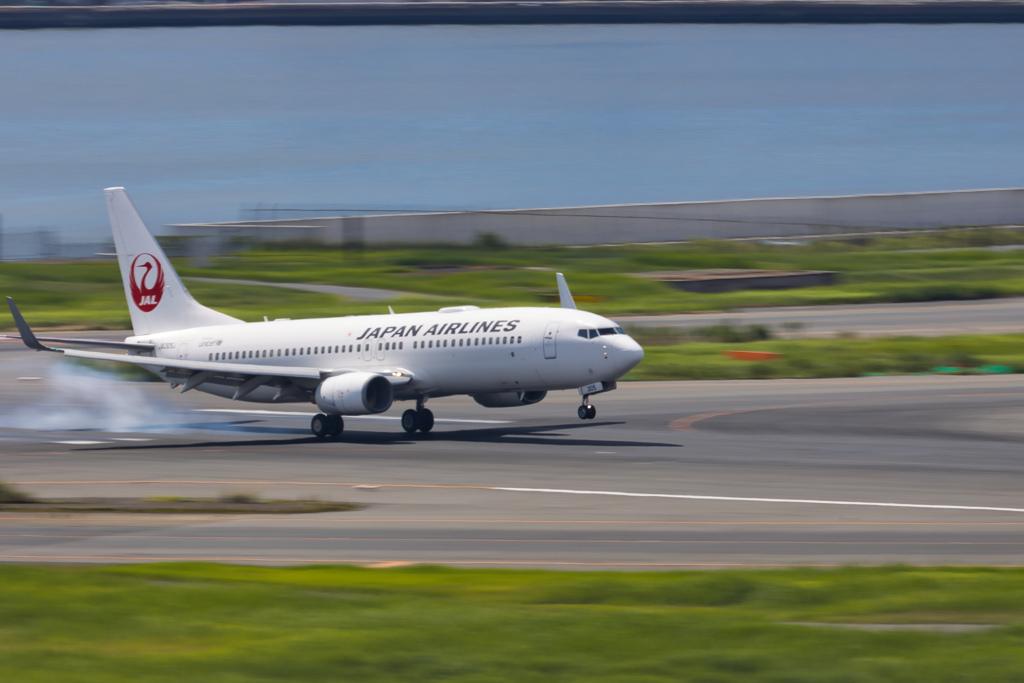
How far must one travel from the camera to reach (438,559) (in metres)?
24.1

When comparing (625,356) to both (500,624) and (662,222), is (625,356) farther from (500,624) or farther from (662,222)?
(662,222)

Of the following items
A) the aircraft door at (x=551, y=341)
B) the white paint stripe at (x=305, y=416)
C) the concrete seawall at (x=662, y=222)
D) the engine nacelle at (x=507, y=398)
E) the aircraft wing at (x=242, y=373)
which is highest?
the concrete seawall at (x=662, y=222)

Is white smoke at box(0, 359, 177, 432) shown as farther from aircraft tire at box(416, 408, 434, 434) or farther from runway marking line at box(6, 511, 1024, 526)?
runway marking line at box(6, 511, 1024, 526)

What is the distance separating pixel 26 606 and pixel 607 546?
1042cm

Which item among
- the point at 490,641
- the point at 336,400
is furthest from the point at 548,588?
the point at 336,400

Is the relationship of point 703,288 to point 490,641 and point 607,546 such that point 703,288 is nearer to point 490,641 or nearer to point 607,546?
point 607,546

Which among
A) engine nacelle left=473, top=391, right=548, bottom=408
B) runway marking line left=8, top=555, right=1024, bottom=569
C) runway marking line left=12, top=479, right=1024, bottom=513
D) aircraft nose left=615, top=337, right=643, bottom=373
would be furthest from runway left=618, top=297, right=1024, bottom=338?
runway marking line left=8, top=555, right=1024, bottom=569

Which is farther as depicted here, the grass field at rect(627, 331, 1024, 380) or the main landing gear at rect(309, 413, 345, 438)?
the grass field at rect(627, 331, 1024, 380)

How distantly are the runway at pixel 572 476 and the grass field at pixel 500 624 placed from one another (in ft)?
9.22

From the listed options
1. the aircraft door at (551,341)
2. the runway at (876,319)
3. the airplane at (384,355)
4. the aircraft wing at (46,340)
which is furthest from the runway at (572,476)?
the runway at (876,319)

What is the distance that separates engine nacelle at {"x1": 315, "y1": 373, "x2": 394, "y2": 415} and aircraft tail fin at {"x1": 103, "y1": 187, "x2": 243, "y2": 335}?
8.94m

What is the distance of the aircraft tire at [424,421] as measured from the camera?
45531 millimetres

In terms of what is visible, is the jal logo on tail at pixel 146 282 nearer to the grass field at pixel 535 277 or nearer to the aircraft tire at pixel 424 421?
the aircraft tire at pixel 424 421

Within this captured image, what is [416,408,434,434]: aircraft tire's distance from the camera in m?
45.5
